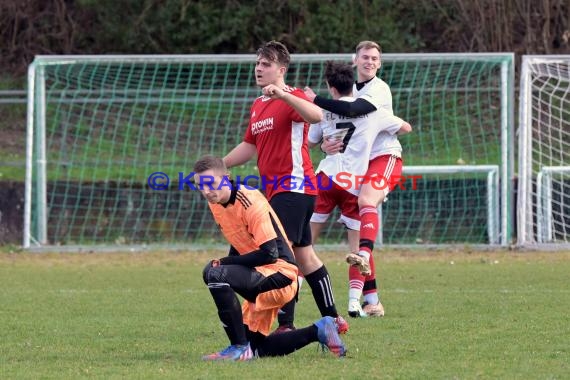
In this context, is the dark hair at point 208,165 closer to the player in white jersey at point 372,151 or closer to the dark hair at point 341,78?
the player in white jersey at point 372,151

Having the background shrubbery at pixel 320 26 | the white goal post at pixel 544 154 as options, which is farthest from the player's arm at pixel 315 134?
the background shrubbery at pixel 320 26

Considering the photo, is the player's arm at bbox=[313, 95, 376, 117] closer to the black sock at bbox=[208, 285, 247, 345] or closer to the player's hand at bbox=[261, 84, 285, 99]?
the player's hand at bbox=[261, 84, 285, 99]

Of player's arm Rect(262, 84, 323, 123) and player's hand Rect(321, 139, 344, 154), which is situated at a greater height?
player's arm Rect(262, 84, 323, 123)

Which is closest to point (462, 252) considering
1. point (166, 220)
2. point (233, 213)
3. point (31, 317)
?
point (166, 220)

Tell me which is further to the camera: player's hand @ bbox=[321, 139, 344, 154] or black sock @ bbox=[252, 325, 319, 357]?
player's hand @ bbox=[321, 139, 344, 154]

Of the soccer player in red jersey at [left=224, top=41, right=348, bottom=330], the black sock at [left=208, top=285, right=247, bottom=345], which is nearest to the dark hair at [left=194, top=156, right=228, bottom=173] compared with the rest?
the black sock at [left=208, top=285, right=247, bottom=345]

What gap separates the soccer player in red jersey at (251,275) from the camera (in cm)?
583

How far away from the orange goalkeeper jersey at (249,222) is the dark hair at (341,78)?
2.07 m

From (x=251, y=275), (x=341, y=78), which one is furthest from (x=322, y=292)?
(x=341, y=78)

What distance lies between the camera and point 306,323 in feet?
24.7

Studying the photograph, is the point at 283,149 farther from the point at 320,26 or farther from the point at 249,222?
the point at 320,26

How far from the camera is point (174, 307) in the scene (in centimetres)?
862

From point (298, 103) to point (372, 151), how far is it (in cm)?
188

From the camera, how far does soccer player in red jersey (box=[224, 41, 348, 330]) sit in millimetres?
6688
